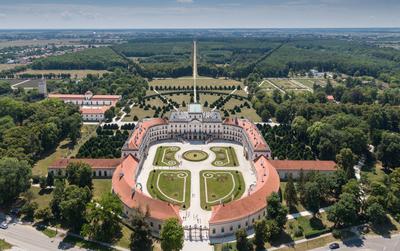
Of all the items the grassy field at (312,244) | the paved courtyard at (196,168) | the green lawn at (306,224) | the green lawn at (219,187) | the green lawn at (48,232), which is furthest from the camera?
the green lawn at (219,187)

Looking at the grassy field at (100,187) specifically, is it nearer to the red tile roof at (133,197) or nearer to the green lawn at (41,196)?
the red tile roof at (133,197)

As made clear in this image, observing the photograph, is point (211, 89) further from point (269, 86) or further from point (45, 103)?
point (45, 103)

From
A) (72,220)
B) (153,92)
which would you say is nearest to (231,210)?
(72,220)

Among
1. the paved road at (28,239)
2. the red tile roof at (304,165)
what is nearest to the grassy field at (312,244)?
the red tile roof at (304,165)

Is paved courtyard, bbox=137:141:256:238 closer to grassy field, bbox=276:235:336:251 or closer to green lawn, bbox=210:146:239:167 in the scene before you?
green lawn, bbox=210:146:239:167

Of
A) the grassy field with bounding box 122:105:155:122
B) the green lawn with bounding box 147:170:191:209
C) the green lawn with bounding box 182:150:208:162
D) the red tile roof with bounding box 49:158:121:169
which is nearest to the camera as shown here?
the green lawn with bounding box 147:170:191:209

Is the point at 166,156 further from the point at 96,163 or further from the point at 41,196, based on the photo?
the point at 41,196

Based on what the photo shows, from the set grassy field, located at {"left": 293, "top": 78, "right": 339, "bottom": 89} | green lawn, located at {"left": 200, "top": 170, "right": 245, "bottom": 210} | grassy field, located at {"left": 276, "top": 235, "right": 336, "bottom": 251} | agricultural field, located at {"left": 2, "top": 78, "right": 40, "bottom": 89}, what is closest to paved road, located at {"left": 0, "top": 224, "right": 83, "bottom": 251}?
green lawn, located at {"left": 200, "top": 170, "right": 245, "bottom": 210}
